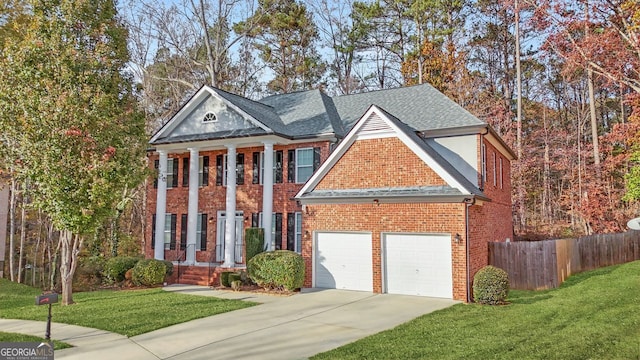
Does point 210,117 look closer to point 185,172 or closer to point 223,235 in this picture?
point 185,172

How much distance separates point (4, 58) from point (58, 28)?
2.00 meters

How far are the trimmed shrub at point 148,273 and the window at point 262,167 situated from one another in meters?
5.41

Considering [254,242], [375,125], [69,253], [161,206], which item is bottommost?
[69,253]

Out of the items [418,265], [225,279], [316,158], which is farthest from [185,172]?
[418,265]

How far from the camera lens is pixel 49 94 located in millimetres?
12758

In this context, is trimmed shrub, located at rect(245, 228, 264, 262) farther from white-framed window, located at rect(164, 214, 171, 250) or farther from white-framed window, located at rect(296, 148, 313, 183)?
white-framed window, located at rect(164, 214, 171, 250)

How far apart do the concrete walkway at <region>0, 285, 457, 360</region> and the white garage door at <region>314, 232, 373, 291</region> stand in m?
1.27

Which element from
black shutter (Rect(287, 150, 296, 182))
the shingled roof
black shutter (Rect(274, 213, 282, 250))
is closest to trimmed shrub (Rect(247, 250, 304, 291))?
black shutter (Rect(274, 213, 282, 250))

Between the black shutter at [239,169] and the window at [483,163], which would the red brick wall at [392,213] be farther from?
the black shutter at [239,169]

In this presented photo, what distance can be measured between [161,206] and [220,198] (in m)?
2.62

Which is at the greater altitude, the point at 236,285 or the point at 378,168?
the point at 378,168

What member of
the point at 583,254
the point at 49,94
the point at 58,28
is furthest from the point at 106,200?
the point at 583,254

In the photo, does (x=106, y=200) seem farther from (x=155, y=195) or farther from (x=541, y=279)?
(x=541, y=279)

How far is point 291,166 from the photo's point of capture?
19047mm
